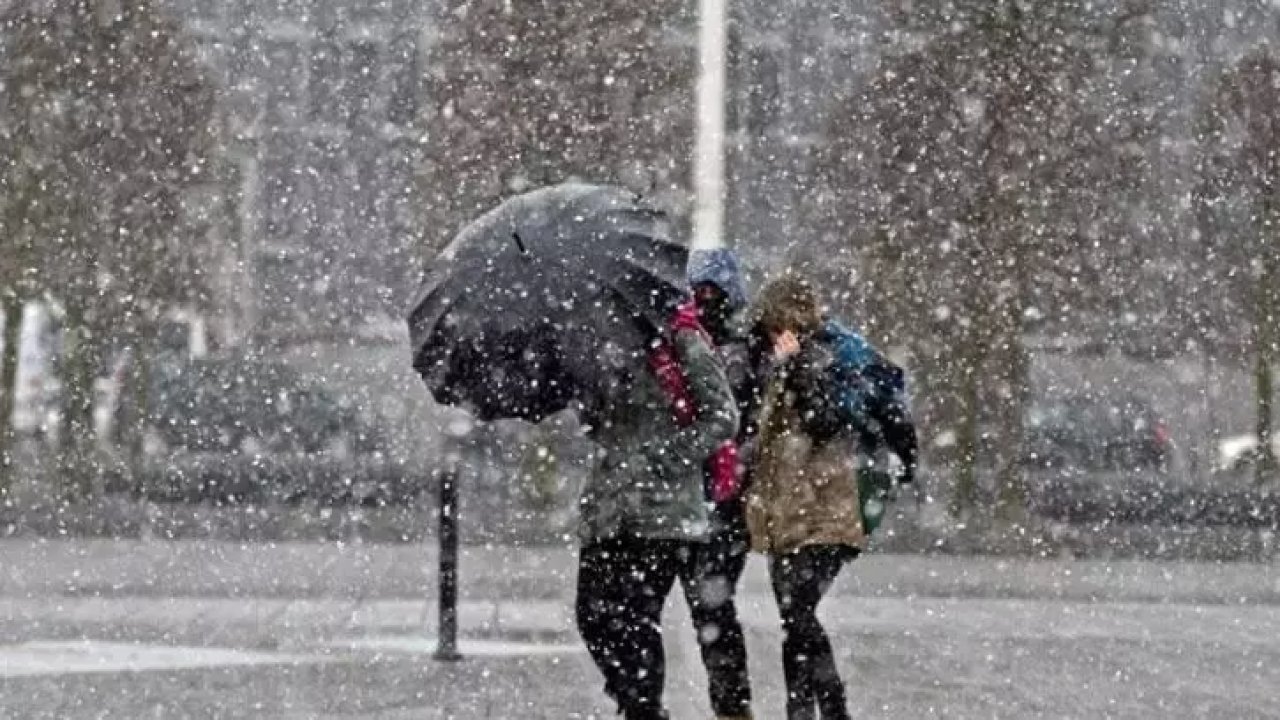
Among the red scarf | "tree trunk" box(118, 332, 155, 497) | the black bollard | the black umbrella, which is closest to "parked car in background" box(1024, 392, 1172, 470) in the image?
"tree trunk" box(118, 332, 155, 497)

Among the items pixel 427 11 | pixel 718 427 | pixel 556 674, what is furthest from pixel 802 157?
pixel 718 427

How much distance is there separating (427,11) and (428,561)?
25.0m

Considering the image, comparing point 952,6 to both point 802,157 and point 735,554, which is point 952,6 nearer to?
point 735,554

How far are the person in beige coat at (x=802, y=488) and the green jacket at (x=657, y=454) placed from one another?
986 mm

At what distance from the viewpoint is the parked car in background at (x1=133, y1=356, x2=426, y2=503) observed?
26703 millimetres

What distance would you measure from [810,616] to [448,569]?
142 inches

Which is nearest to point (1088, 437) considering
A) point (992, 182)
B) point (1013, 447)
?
point (1013, 447)

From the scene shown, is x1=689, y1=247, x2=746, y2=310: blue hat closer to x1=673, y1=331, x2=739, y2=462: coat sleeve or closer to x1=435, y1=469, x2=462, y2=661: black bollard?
x1=673, y1=331, x2=739, y2=462: coat sleeve

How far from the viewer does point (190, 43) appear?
2591cm

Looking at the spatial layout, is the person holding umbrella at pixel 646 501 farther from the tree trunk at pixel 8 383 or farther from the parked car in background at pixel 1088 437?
the parked car in background at pixel 1088 437

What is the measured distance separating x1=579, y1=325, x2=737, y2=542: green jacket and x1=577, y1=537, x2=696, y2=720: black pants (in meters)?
0.06

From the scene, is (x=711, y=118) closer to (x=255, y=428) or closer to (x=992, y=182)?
(x=992, y=182)

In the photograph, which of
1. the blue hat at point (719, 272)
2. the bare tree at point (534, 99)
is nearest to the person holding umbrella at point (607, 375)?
the blue hat at point (719, 272)

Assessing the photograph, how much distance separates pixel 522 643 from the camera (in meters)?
11.7
